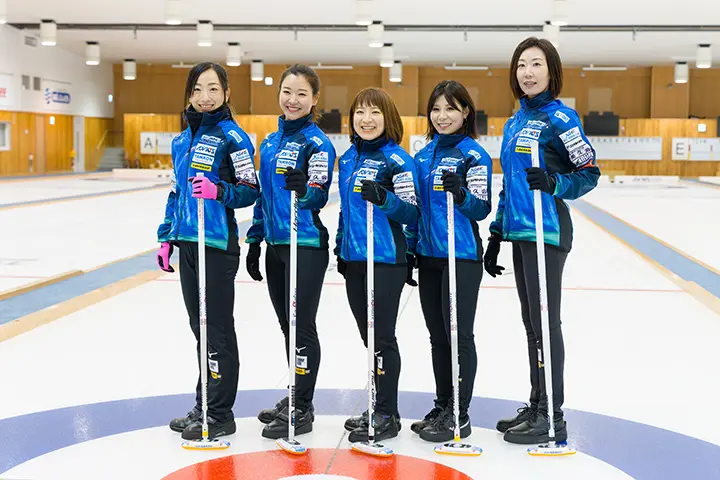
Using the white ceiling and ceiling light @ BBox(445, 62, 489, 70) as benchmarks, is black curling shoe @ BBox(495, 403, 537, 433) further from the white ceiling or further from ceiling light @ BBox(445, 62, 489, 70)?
ceiling light @ BBox(445, 62, 489, 70)

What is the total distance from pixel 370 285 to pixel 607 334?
124 inches

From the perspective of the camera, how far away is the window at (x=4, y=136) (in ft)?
93.1

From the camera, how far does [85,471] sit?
11.4 ft

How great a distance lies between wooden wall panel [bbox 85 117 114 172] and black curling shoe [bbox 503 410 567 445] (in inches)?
1316

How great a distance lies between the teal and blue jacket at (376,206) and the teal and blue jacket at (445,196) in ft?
0.27

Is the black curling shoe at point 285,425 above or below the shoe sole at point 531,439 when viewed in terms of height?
above

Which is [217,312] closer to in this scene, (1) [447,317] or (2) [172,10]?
(1) [447,317]

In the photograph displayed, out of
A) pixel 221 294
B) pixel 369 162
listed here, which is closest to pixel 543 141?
pixel 369 162

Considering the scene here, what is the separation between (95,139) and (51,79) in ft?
17.6

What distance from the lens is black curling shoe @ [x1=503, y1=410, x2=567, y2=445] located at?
384 cm

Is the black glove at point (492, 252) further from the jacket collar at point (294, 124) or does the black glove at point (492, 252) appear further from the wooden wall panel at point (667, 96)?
the wooden wall panel at point (667, 96)

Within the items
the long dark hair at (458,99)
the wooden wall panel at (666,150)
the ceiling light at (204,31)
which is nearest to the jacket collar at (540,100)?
the long dark hair at (458,99)

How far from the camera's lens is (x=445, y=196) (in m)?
3.92

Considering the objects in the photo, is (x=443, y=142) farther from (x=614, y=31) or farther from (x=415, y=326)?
(x=614, y=31)
